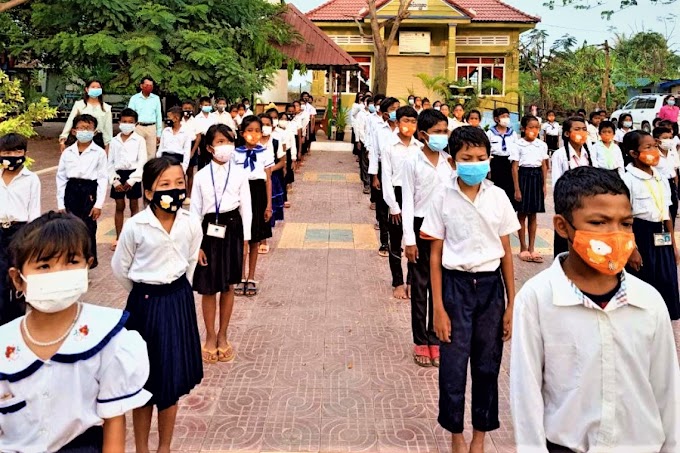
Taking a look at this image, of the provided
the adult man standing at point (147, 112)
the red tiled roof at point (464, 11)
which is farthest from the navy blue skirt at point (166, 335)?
the red tiled roof at point (464, 11)

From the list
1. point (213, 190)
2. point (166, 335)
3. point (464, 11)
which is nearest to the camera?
point (166, 335)

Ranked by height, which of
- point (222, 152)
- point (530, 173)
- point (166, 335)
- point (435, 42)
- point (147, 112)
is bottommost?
point (166, 335)


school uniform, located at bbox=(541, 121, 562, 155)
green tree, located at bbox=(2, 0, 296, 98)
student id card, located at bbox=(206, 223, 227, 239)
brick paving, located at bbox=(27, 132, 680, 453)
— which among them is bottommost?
brick paving, located at bbox=(27, 132, 680, 453)

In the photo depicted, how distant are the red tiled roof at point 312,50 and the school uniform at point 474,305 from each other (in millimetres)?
18186

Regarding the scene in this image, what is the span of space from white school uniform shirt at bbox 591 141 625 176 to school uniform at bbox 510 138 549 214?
35.5 inches

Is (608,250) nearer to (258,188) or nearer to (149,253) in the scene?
(149,253)

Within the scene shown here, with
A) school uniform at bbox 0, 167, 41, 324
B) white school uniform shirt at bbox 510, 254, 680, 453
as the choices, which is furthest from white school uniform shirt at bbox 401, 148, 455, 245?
school uniform at bbox 0, 167, 41, 324

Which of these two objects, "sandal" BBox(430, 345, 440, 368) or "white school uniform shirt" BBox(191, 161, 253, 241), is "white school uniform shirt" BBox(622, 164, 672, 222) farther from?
"white school uniform shirt" BBox(191, 161, 253, 241)

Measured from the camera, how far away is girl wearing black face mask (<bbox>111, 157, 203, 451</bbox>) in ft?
10.2

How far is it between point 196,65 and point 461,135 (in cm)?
1435

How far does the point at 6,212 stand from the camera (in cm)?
462

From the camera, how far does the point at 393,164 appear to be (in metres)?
5.76

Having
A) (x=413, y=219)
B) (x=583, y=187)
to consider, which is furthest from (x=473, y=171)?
(x=413, y=219)

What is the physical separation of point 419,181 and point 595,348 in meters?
3.00
